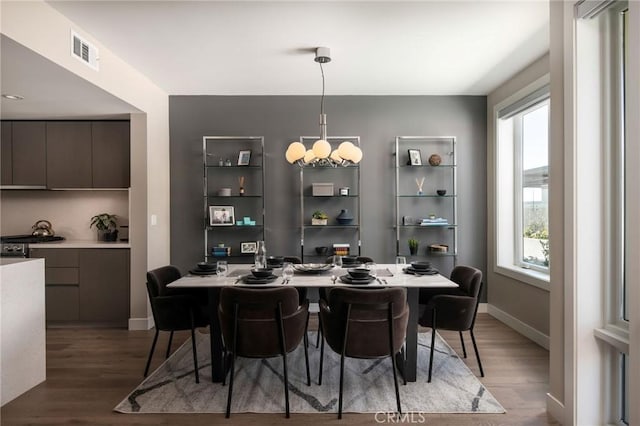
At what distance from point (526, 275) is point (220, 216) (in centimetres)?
343

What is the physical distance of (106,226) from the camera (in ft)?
14.9

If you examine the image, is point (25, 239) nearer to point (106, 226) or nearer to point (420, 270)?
point (106, 226)

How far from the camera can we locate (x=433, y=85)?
14.5 ft

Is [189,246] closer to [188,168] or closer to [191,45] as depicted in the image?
[188,168]

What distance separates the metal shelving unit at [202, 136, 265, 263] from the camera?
15.5ft

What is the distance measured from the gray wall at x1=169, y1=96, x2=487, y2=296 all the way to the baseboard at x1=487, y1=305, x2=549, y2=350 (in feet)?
2.63

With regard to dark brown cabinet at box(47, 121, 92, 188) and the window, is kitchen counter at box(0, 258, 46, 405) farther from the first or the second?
the window

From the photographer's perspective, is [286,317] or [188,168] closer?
[286,317]

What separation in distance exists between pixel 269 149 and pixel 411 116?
5.98 feet

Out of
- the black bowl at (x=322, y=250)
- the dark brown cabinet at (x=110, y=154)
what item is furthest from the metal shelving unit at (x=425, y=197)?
the dark brown cabinet at (x=110, y=154)

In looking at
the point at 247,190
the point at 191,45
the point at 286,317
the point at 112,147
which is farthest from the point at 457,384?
the point at 112,147

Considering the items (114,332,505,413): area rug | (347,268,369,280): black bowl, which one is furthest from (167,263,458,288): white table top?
(114,332,505,413): area rug

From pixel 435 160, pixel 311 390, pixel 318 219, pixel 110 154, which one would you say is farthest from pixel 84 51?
pixel 435 160

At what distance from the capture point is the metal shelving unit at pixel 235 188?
4.73m
